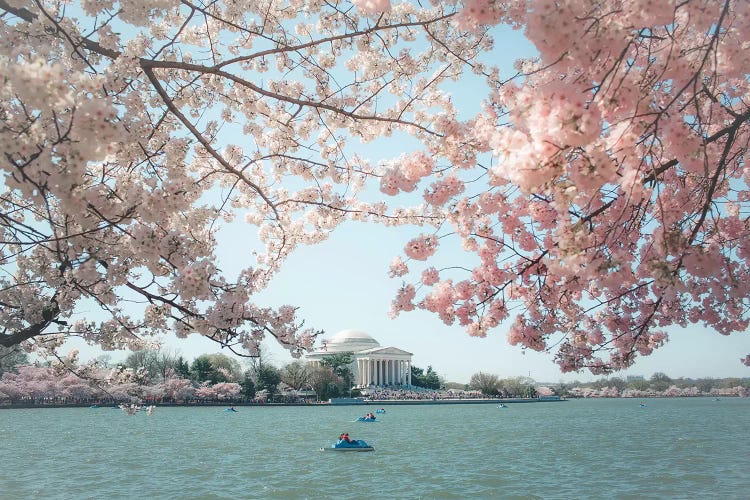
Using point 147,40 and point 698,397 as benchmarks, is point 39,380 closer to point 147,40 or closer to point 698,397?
point 147,40

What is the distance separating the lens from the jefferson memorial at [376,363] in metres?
92.1

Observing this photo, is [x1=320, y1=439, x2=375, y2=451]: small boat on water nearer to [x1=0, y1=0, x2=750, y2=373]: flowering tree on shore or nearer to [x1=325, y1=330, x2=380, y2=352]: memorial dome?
[x1=0, y1=0, x2=750, y2=373]: flowering tree on shore

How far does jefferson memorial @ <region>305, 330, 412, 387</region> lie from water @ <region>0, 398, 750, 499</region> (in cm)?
5906

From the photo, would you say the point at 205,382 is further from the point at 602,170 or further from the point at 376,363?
the point at 602,170

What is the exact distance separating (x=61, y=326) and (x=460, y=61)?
16.5 feet

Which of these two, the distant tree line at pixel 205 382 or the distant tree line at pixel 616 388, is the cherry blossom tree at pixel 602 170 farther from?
the distant tree line at pixel 616 388

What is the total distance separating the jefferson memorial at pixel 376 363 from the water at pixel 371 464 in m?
59.1

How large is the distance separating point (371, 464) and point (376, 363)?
2890 inches

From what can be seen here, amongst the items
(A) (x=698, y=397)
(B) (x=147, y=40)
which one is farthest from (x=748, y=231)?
(A) (x=698, y=397)

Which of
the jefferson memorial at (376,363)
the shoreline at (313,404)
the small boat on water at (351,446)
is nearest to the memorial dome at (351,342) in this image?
the jefferson memorial at (376,363)

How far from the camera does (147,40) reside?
5566 mm

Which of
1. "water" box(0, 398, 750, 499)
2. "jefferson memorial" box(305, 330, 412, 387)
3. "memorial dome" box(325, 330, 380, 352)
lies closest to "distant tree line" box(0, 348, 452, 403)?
"jefferson memorial" box(305, 330, 412, 387)

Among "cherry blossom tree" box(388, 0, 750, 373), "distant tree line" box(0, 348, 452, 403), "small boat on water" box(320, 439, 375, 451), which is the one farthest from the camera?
"distant tree line" box(0, 348, 452, 403)

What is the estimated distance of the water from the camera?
15.7m
